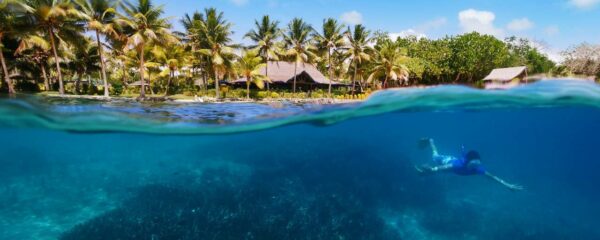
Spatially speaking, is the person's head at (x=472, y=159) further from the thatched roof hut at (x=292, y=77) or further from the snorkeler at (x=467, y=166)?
the thatched roof hut at (x=292, y=77)

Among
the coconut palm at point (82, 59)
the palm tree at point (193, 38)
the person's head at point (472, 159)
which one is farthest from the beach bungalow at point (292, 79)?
the person's head at point (472, 159)

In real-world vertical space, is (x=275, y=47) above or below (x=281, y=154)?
above

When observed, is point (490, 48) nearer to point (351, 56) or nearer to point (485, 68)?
point (485, 68)

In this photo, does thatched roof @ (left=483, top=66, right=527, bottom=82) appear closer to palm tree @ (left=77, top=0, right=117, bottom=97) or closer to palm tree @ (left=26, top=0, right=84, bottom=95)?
palm tree @ (left=77, top=0, right=117, bottom=97)

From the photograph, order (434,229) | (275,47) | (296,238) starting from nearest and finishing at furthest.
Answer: (296,238), (434,229), (275,47)

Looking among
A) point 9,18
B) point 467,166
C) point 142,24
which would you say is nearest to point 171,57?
point 142,24

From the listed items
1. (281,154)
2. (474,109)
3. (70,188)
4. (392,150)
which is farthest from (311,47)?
(70,188)
